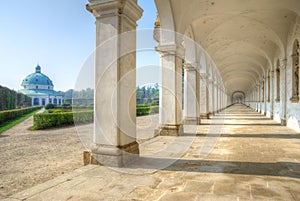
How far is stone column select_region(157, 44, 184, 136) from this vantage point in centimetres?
789

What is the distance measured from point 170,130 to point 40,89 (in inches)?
3445

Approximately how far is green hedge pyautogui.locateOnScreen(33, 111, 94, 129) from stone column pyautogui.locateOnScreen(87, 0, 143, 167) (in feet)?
36.2

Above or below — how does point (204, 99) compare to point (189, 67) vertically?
below

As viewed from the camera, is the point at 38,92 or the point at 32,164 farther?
the point at 38,92

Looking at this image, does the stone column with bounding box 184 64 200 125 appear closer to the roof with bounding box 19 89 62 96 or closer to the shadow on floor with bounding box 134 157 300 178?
the shadow on floor with bounding box 134 157 300 178

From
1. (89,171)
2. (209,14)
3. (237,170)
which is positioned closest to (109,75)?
(89,171)

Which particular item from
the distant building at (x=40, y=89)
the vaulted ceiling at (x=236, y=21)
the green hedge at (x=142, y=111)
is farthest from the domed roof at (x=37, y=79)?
the vaulted ceiling at (x=236, y=21)

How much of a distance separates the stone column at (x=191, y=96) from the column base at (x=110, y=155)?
7516 mm

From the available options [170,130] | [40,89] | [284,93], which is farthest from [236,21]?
[40,89]

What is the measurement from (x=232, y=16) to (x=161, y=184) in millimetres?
9755

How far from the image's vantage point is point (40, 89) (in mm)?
84062

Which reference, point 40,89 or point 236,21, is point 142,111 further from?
point 40,89

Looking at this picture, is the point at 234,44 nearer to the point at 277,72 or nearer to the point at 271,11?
the point at 277,72

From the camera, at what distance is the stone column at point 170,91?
25.9 feet
